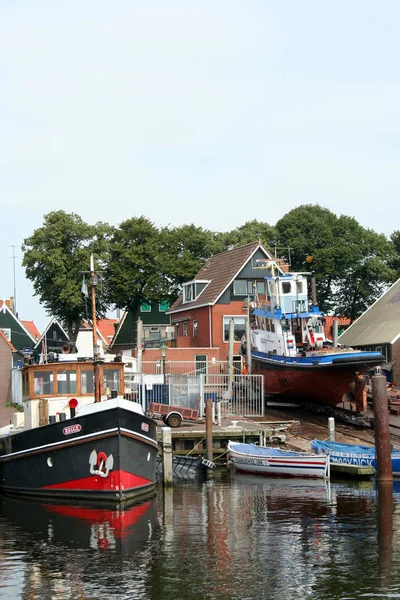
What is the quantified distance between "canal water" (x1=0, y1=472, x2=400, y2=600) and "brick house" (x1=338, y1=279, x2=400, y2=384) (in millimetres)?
28350

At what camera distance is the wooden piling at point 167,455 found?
3042 centimetres

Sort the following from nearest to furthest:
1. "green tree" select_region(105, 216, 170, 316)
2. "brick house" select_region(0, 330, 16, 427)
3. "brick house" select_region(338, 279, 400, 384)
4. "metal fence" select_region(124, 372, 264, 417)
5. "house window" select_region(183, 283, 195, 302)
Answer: "metal fence" select_region(124, 372, 264, 417), "brick house" select_region(0, 330, 16, 427), "brick house" select_region(338, 279, 400, 384), "house window" select_region(183, 283, 195, 302), "green tree" select_region(105, 216, 170, 316)

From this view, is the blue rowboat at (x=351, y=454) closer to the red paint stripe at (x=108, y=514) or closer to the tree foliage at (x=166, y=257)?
the red paint stripe at (x=108, y=514)

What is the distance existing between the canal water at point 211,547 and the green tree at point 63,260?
42.5 m

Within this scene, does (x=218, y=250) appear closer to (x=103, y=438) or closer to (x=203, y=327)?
(x=203, y=327)

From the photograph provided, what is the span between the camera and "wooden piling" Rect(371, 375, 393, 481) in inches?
1133

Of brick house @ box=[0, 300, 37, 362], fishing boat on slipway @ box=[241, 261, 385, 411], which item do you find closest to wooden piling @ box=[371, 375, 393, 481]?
fishing boat on slipway @ box=[241, 261, 385, 411]

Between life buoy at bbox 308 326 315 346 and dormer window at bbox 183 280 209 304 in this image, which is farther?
dormer window at bbox 183 280 209 304

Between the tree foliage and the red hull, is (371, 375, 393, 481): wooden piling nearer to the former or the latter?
the red hull

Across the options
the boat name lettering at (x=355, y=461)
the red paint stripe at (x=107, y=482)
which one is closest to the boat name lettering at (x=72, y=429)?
the red paint stripe at (x=107, y=482)

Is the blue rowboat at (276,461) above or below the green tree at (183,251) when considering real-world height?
below

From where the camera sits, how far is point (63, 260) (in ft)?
237

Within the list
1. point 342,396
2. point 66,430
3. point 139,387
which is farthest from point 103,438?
point 342,396

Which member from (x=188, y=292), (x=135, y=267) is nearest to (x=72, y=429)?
(x=188, y=292)
